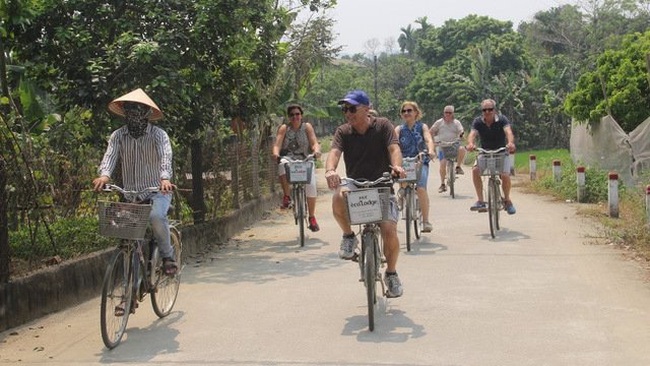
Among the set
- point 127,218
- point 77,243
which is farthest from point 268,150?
point 127,218

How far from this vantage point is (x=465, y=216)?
46.2ft

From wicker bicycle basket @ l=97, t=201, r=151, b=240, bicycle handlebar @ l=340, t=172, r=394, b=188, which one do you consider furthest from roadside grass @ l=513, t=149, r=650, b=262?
wicker bicycle basket @ l=97, t=201, r=151, b=240

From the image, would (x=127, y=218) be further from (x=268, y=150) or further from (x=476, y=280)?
(x=268, y=150)

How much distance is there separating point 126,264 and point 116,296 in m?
0.25

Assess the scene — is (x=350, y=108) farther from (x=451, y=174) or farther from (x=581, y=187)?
(x=451, y=174)

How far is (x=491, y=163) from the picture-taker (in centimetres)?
1148

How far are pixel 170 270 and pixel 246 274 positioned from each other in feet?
8.47

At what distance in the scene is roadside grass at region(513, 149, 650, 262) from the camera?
10.4 metres

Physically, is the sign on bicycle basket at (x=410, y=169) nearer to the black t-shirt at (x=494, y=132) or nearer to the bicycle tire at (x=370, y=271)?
the black t-shirt at (x=494, y=132)

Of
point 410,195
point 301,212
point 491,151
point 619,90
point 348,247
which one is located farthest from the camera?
point 619,90

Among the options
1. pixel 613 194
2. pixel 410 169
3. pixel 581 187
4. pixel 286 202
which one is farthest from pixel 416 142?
pixel 581 187

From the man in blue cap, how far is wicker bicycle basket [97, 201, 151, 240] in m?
1.68

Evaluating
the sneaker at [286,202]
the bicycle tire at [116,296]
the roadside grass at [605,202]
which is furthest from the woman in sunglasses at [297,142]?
the bicycle tire at [116,296]

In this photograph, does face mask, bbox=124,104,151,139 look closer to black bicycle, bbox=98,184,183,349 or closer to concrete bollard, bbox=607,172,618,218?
black bicycle, bbox=98,184,183,349
